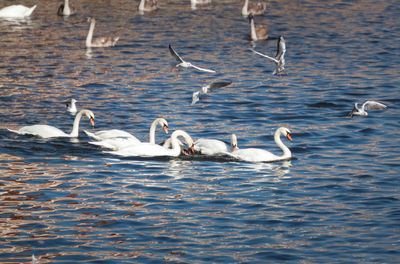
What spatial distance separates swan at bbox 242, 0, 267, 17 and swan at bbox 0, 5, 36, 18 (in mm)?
9550

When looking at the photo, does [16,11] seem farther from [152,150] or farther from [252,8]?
[152,150]

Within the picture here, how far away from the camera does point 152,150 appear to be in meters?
16.8

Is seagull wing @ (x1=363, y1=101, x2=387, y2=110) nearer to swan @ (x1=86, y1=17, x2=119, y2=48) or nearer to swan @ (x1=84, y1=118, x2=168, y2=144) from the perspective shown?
swan @ (x1=84, y1=118, x2=168, y2=144)

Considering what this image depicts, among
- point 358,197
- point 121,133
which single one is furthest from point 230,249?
point 121,133

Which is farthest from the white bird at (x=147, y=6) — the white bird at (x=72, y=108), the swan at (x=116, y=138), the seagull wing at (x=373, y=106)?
the swan at (x=116, y=138)

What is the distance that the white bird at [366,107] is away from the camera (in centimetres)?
2037

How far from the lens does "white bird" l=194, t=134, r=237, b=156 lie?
54.4ft

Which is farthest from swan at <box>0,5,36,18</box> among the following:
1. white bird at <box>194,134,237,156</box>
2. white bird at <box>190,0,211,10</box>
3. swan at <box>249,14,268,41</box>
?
white bird at <box>194,134,237,156</box>

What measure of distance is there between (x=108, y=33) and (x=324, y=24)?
9089 mm

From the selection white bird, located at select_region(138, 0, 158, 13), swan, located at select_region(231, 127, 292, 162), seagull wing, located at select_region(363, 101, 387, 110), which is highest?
white bird, located at select_region(138, 0, 158, 13)

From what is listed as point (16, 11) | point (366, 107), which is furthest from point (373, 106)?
point (16, 11)

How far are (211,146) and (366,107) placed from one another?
235 inches

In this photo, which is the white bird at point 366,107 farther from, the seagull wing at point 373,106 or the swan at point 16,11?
the swan at point 16,11

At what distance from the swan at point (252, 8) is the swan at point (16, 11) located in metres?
9.55
